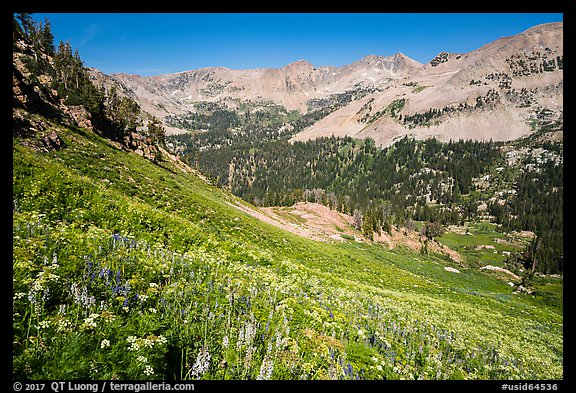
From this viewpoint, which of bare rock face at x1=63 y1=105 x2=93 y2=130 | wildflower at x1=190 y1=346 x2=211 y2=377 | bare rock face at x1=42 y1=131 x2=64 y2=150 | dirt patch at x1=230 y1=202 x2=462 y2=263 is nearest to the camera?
wildflower at x1=190 y1=346 x2=211 y2=377

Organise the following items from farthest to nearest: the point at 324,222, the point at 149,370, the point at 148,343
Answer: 1. the point at 324,222
2. the point at 148,343
3. the point at 149,370

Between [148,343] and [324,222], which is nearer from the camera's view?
[148,343]

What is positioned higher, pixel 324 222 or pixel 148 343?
pixel 148 343

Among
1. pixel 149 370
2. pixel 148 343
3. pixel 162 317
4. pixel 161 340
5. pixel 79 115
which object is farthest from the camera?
pixel 79 115

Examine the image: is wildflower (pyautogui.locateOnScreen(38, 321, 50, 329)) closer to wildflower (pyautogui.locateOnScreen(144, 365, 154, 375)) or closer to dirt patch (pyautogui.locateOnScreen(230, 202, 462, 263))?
wildflower (pyautogui.locateOnScreen(144, 365, 154, 375))

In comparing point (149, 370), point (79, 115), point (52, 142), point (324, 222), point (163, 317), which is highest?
point (79, 115)

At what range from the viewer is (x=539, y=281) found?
307ft

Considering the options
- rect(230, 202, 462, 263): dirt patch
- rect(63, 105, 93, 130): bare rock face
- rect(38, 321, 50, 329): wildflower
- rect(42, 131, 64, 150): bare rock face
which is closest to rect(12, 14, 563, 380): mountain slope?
rect(38, 321, 50, 329): wildflower

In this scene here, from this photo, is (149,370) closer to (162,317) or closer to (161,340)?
(161,340)

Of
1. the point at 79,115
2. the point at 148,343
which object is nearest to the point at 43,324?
the point at 148,343

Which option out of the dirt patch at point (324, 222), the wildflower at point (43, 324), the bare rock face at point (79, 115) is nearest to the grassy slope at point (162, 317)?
the wildflower at point (43, 324)

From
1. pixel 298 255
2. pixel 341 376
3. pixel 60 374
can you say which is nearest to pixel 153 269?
pixel 60 374
